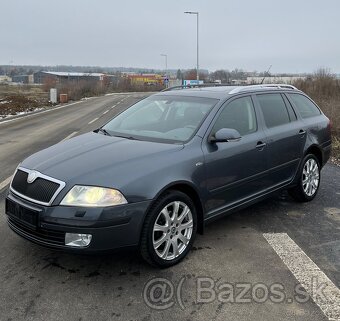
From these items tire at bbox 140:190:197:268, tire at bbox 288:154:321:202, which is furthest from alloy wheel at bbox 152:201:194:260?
tire at bbox 288:154:321:202

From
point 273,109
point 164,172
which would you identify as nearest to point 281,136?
point 273,109

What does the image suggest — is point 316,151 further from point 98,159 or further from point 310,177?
point 98,159

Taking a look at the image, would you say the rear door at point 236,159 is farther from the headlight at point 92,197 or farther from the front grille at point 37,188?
the front grille at point 37,188

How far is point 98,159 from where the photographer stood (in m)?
3.75

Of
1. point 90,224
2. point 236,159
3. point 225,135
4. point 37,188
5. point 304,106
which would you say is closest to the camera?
point 90,224

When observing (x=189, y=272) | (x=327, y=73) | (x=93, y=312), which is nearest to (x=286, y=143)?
(x=189, y=272)

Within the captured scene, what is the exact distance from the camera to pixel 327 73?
28281 millimetres

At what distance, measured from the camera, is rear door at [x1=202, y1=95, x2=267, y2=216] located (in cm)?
417

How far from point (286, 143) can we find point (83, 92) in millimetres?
46770

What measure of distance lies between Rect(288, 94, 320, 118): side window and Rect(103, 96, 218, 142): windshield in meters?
1.71

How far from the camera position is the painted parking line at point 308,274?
3.18 metres

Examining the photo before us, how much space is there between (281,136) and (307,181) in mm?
1008

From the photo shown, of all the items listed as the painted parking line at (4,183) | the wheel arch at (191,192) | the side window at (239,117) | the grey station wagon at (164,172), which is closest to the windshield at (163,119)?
the grey station wagon at (164,172)

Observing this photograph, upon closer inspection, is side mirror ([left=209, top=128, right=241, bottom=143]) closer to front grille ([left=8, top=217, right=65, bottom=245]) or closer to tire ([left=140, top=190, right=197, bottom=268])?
tire ([left=140, top=190, right=197, bottom=268])
